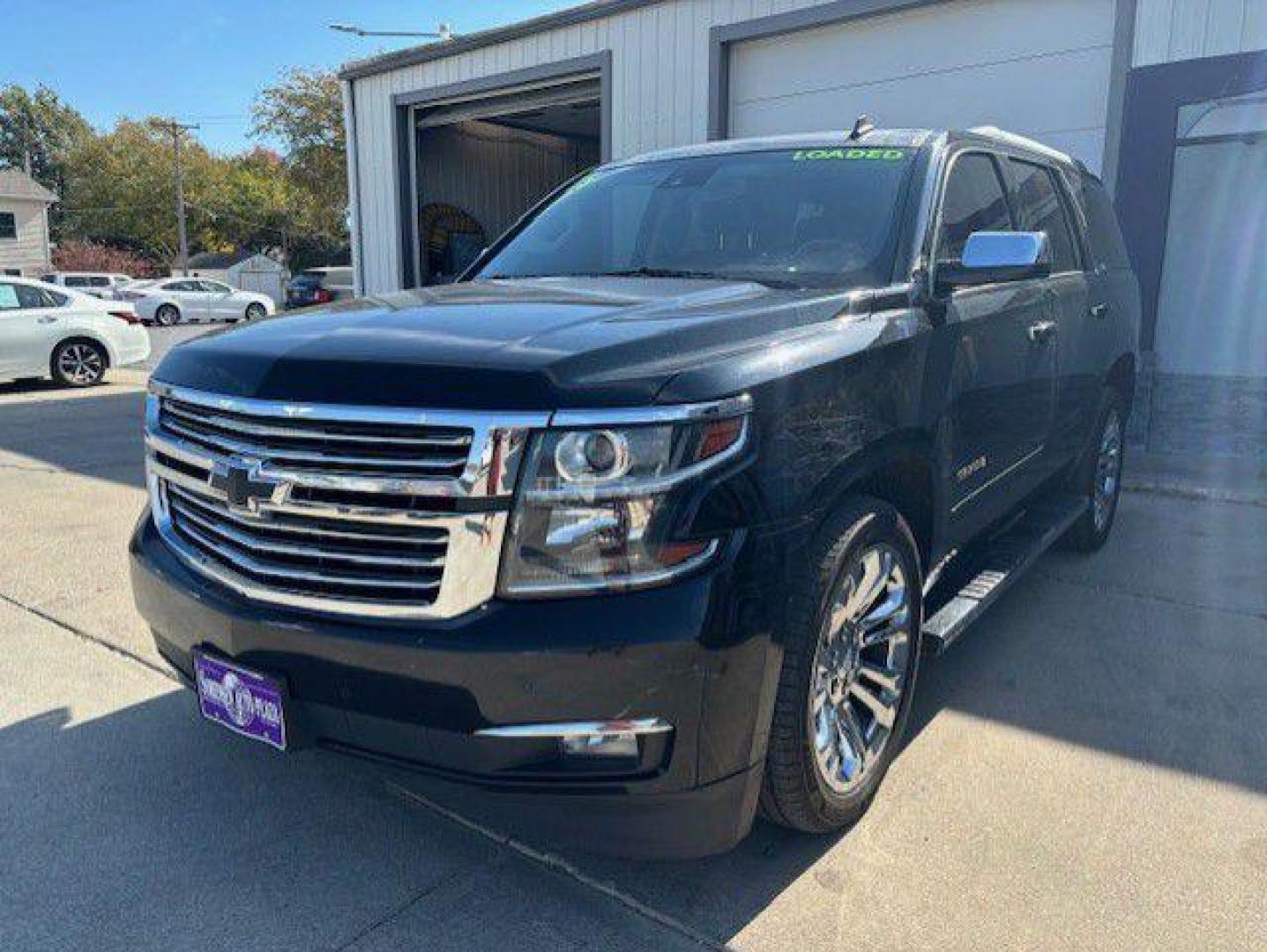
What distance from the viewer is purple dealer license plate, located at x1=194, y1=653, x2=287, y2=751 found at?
2.36m

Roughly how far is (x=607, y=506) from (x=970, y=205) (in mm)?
2268

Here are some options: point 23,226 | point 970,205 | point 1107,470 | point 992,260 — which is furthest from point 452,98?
point 23,226

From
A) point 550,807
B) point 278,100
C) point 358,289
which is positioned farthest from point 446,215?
point 278,100

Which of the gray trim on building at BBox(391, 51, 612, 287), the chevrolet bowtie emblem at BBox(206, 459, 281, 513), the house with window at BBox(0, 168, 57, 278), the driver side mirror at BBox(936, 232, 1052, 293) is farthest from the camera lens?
the house with window at BBox(0, 168, 57, 278)

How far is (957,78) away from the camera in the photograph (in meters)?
8.86

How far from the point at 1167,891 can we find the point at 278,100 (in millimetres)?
48738

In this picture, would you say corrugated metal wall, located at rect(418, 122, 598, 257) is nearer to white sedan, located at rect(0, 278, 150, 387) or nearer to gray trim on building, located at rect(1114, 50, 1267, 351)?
white sedan, located at rect(0, 278, 150, 387)

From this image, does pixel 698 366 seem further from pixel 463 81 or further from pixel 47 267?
pixel 47 267

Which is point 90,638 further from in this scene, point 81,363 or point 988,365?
point 81,363

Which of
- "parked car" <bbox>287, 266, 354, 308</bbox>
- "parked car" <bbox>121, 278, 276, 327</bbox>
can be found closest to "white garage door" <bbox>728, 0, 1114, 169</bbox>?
"parked car" <bbox>287, 266, 354, 308</bbox>

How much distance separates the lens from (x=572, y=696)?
2.07 metres

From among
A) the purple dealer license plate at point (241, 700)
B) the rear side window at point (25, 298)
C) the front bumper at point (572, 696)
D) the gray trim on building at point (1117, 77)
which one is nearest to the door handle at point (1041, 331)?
the front bumper at point (572, 696)

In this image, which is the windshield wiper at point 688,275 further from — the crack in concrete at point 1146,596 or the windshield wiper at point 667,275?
the crack in concrete at point 1146,596

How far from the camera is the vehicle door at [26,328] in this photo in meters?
12.7
